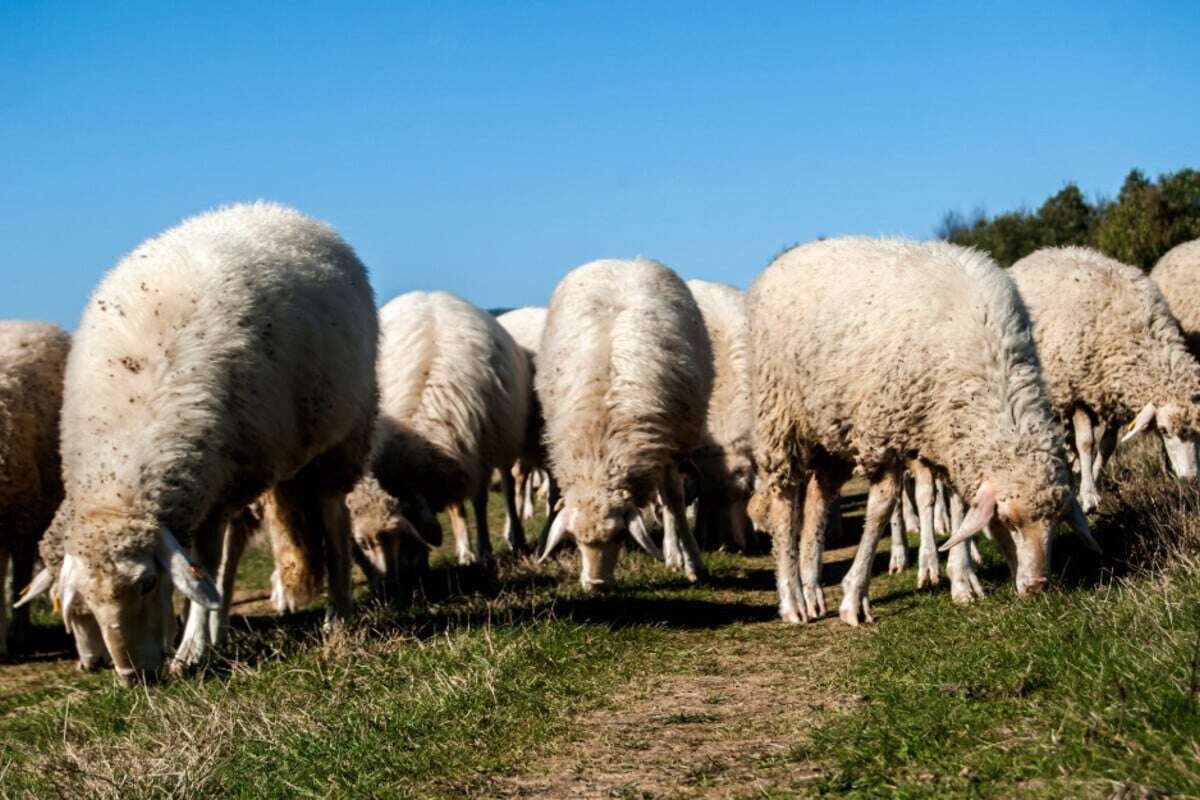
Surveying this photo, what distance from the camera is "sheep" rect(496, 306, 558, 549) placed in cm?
1224

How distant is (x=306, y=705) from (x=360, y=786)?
1.21m

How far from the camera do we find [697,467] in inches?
448

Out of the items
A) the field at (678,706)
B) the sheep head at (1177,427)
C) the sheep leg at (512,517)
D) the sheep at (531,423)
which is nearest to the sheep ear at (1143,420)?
the sheep head at (1177,427)

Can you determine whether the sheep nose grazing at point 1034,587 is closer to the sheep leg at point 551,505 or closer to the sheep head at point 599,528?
the sheep head at point 599,528

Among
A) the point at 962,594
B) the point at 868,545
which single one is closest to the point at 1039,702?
the point at 868,545

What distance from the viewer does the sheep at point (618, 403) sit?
27.6ft

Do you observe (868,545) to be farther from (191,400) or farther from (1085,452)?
(191,400)

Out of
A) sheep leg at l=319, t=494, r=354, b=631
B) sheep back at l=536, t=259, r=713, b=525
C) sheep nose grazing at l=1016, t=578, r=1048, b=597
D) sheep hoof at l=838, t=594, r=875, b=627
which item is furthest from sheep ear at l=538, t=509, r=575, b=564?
sheep nose grazing at l=1016, t=578, r=1048, b=597

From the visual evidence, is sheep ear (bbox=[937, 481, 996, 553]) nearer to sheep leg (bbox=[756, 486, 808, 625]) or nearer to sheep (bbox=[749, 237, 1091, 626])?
sheep (bbox=[749, 237, 1091, 626])

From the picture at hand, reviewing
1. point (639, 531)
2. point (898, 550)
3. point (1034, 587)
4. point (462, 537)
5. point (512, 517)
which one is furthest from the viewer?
point (512, 517)

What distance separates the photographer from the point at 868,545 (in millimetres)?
7242

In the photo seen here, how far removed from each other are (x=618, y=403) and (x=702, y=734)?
4.17 metres

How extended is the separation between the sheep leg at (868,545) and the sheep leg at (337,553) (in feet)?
11.2

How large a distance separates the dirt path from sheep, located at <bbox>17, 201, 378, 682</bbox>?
2.39 metres
